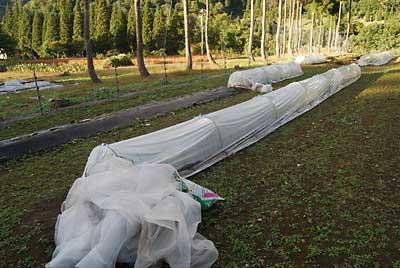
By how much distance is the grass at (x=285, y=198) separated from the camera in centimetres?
315

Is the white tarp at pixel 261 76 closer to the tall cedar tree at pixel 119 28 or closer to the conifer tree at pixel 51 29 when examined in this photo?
the tall cedar tree at pixel 119 28

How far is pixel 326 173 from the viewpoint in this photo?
15.9 feet

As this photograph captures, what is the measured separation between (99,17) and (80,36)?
9.70 ft

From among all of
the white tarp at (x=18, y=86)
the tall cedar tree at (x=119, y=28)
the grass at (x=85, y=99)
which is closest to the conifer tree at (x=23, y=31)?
the tall cedar tree at (x=119, y=28)

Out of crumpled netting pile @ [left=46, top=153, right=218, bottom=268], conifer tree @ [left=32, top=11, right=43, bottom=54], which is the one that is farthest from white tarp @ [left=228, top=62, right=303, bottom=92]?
conifer tree @ [left=32, top=11, right=43, bottom=54]

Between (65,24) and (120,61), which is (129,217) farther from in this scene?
(65,24)

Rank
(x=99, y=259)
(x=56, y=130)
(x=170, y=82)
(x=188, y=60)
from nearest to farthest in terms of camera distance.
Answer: (x=99, y=259), (x=56, y=130), (x=170, y=82), (x=188, y=60)

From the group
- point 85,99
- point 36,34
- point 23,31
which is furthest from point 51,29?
point 85,99

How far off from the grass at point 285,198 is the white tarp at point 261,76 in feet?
19.8

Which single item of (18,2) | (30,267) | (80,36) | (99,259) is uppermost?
(18,2)

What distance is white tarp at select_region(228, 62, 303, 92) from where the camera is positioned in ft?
43.3

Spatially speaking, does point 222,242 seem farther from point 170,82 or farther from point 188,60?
point 188,60

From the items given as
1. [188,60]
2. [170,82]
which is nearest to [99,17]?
[188,60]

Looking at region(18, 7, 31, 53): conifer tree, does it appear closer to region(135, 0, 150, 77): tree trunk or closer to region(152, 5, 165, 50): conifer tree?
region(152, 5, 165, 50): conifer tree
